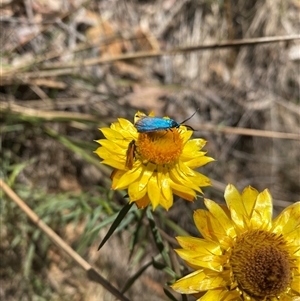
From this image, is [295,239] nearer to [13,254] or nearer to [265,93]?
[13,254]

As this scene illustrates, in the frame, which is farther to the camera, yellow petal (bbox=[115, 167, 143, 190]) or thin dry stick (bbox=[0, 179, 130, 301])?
thin dry stick (bbox=[0, 179, 130, 301])

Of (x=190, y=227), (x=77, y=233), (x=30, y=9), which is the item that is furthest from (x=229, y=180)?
(x=30, y=9)

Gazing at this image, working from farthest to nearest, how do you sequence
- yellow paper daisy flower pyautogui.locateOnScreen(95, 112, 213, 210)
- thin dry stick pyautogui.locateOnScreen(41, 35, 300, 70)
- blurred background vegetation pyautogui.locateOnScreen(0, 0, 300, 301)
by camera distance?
blurred background vegetation pyautogui.locateOnScreen(0, 0, 300, 301), thin dry stick pyautogui.locateOnScreen(41, 35, 300, 70), yellow paper daisy flower pyautogui.locateOnScreen(95, 112, 213, 210)

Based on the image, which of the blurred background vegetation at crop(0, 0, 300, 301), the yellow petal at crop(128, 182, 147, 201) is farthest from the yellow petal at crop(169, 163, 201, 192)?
the blurred background vegetation at crop(0, 0, 300, 301)

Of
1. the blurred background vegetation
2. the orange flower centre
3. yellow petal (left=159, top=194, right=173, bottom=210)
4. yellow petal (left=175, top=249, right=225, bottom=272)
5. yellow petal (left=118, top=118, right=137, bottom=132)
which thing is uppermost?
yellow petal (left=118, top=118, right=137, bottom=132)

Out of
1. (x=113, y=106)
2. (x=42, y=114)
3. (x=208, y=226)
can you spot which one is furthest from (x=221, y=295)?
(x=113, y=106)

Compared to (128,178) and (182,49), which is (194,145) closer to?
(128,178)

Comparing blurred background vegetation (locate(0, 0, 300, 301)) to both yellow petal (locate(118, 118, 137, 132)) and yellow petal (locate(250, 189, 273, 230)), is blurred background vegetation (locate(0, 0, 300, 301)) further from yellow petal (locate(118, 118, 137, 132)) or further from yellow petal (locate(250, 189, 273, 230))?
yellow petal (locate(250, 189, 273, 230))

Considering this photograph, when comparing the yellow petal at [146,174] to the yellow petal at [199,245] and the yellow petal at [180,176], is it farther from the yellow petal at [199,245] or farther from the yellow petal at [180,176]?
the yellow petal at [199,245]
